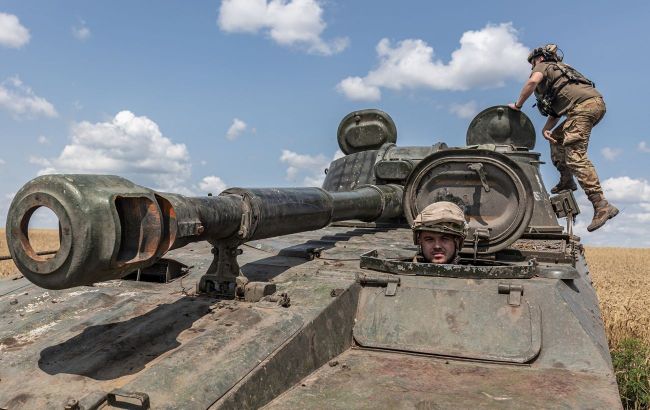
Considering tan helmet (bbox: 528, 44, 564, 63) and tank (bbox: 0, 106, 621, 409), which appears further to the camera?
tan helmet (bbox: 528, 44, 564, 63)

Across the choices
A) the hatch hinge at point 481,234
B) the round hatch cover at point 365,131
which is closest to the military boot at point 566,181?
the round hatch cover at point 365,131

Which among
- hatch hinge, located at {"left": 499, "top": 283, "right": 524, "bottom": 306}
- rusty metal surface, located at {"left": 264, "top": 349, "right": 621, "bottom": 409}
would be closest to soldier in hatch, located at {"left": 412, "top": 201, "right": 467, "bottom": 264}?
hatch hinge, located at {"left": 499, "top": 283, "right": 524, "bottom": 306}

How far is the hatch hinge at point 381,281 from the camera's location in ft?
14.4

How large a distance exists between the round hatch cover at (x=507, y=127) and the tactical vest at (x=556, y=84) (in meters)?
0.27

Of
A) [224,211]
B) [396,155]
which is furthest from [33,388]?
[396,155]

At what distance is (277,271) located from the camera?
4852 mm

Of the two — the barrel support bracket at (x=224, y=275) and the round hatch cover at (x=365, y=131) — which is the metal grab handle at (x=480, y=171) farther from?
the round hatch cover at (x=365, y=131)

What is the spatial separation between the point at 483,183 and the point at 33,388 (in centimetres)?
382

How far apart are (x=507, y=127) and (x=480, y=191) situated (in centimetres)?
320

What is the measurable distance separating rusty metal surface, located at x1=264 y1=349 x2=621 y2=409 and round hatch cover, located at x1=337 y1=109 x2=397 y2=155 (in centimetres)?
656

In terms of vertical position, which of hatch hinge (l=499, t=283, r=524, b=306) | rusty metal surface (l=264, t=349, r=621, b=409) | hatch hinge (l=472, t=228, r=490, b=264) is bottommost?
rusty metal surface (l=264, t=349, r=621, b=409)

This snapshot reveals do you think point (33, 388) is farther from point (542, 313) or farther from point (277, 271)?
point (542, 313)

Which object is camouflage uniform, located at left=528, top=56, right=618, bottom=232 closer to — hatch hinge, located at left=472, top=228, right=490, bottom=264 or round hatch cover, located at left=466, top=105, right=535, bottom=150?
round hatch cover, located at left=466, top=105, right=535, bottom=150

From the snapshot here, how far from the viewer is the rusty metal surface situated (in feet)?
10.3
